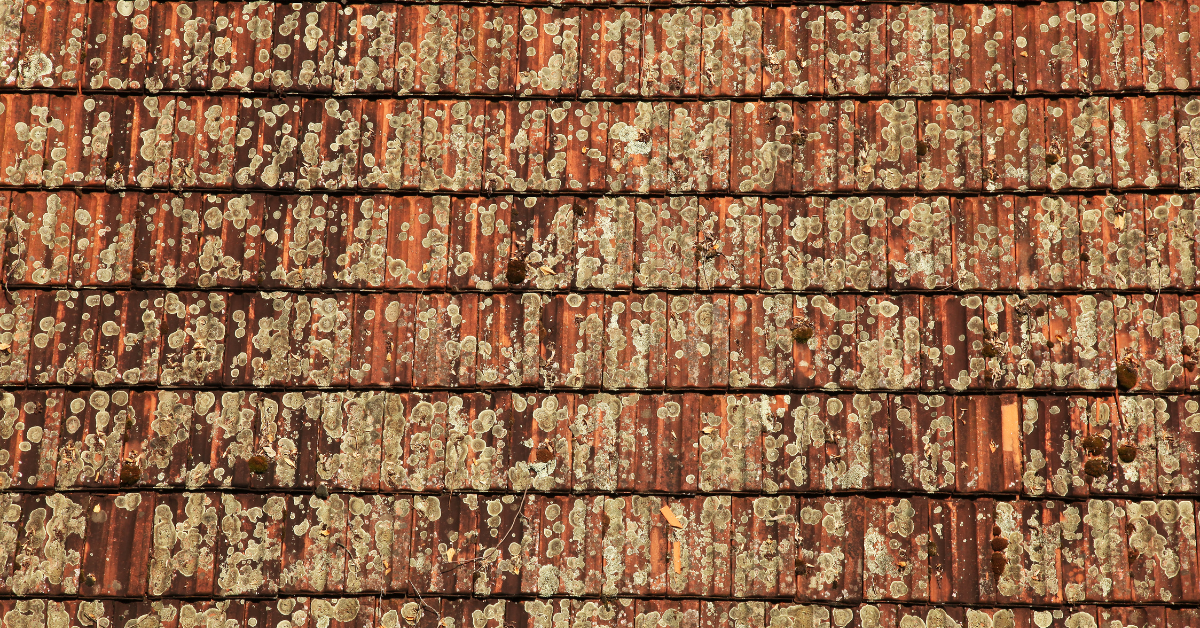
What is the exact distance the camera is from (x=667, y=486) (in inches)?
153

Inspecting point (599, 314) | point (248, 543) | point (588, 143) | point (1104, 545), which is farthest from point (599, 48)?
point (1104, 545)

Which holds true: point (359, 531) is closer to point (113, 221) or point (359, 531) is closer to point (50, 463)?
point (50, 463)

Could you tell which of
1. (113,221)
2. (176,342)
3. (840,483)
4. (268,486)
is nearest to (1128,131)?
(840,483)

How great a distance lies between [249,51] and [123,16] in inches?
27.4

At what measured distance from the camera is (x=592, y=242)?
410 centimetres

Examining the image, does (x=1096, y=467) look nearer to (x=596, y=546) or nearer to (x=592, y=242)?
(x=596, y=546)

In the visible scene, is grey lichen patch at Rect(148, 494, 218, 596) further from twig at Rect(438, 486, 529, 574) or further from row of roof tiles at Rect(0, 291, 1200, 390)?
twig at Rect(438, 486, 529, 574)

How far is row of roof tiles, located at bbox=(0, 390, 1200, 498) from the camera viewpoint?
385 cm

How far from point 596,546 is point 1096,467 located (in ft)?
7.59

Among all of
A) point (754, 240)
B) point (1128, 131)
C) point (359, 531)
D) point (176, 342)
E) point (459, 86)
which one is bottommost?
point (359, 531)

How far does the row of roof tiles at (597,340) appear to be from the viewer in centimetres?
392

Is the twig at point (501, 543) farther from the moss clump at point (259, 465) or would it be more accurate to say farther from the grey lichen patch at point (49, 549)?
the grey lichen patch at point (49, 549)

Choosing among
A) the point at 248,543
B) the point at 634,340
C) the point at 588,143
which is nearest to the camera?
the point at 248,543

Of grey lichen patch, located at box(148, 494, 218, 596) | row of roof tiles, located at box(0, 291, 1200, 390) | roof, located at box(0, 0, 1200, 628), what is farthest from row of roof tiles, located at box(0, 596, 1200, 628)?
row of roof tiles, located at box(0, 291, 1200, 390)
